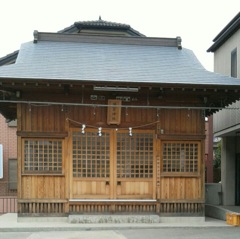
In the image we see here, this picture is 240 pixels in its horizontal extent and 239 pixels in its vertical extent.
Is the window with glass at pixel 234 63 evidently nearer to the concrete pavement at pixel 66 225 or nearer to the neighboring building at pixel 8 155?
the concrete pavement at pixel 66 225

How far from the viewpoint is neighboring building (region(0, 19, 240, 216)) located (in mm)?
13414

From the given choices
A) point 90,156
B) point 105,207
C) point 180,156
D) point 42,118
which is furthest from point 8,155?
point 180,156

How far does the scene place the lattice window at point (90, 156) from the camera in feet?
44.6

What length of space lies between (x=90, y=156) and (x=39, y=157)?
144 cm

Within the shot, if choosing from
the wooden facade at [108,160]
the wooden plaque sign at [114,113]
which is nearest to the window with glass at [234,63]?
the wooden facade at [108,160]

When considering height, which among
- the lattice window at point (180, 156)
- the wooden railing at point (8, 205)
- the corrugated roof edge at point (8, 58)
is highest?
the corrugated roof edge at point (8, 58)

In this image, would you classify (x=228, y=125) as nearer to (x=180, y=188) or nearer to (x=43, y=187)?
(x=180, y=188)

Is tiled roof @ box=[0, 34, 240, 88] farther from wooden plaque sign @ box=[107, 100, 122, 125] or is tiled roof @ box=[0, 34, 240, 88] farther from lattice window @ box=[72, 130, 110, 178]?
lattice window @ box=[72, 130, 110, 178]

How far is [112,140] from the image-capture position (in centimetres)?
1367

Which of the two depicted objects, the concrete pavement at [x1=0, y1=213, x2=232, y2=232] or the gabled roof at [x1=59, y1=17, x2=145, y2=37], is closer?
the concrete pavement at [x1=0, y1=213, x2=232, y2=232]

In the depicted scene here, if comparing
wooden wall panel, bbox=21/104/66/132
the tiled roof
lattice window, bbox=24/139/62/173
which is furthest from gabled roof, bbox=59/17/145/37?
lattice window, bbox=24/139/62/173

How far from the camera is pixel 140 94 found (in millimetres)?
13867

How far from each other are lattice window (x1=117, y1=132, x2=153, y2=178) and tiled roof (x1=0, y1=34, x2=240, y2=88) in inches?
70.1

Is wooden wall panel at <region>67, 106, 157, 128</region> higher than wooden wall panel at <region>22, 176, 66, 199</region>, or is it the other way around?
wooden wall panel at <region>67, 106, 157, 128</region>
